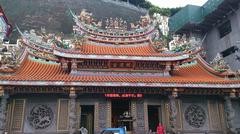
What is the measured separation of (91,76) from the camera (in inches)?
615

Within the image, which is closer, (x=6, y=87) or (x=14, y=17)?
(x=6, y=87)

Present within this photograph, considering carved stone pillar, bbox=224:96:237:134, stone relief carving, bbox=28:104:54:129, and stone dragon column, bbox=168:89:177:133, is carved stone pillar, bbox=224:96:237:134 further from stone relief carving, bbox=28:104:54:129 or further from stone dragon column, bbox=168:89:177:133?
stone relief carving, bbox=28:104:54:129

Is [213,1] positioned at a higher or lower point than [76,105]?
higher

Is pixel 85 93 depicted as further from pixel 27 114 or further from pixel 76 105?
pixel 27 114

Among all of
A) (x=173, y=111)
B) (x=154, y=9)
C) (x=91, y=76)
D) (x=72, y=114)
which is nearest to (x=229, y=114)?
(x=173, y=111)

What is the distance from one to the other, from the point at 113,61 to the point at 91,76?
5.67 feet

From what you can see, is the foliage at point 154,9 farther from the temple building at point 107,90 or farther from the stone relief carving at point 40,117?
the stone relief carving at point 40,117

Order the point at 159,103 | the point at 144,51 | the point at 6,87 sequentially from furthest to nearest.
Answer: the point at 144,51, the point at 159,103, the point at 6,87

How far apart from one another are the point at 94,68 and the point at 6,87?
5.43 metres

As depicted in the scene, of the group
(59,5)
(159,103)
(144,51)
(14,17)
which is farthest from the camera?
(59,5)

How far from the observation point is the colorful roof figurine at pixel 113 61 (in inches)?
563

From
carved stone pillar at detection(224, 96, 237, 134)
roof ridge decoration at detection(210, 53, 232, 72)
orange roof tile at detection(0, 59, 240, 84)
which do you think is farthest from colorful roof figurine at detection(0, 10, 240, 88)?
carved stone pillar at detection(224, 96, 237, 134)

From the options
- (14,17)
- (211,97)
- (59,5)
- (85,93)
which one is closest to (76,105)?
(85,93)

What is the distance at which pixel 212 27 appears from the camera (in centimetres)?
2928
